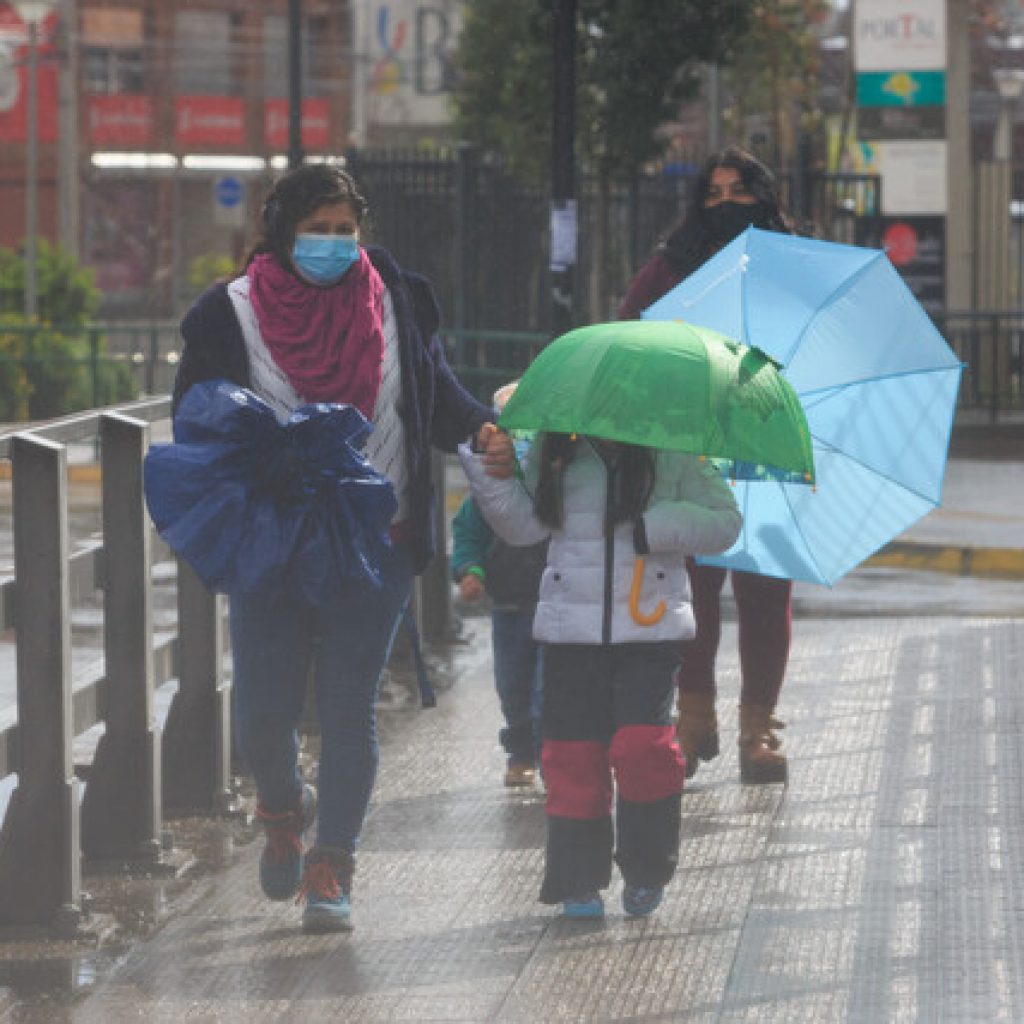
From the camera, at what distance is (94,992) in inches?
233

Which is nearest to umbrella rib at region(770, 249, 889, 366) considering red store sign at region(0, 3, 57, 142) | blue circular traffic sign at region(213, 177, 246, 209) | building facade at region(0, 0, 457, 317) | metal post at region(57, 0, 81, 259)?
blue circular traffic sign at region(213, 177, 246, 209)

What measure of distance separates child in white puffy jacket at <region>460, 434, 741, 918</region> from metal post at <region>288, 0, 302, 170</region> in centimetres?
1697

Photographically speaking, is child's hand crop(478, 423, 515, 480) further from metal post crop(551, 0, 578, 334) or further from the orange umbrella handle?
metal post crop(551, 0, 578, 334)

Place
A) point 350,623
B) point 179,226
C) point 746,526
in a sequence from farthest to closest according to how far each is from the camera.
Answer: point 179,226, point 746,526, point 350,623

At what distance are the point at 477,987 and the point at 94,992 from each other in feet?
2.50

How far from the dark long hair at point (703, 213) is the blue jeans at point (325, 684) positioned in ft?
6.48

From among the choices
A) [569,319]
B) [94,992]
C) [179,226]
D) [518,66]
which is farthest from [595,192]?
[179,226]

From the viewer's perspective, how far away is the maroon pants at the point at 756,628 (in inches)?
324

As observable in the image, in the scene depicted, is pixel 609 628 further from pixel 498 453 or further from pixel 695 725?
pixel 695 725

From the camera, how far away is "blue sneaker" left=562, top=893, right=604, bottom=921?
649cm

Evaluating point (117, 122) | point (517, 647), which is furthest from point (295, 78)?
point (117, 122)

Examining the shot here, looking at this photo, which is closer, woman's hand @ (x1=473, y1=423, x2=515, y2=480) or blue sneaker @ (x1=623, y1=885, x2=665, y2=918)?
woman's hand @ (x1=473, y1=423, x2=515, y2=480)

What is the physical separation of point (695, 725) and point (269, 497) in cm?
237

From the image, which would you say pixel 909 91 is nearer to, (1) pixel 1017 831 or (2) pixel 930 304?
(2) pixel 930 304
